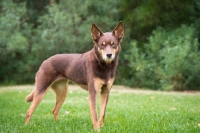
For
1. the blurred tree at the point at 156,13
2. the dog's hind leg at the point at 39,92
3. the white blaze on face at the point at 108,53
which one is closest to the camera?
the white blaze on face at the point at 108,53

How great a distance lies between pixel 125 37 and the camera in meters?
19.2

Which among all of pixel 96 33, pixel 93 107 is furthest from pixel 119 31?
pixel 93 107

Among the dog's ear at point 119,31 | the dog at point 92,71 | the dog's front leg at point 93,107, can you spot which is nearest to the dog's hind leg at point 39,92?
the dog at point 92,71

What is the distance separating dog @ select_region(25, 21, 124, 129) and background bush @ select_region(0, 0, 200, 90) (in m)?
8.70

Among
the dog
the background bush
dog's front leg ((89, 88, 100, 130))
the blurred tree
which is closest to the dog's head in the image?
the dog

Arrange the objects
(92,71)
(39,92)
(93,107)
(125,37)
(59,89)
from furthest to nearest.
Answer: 1. (125,37)
2. (59,89)
3. (39,92)
4. (92,71)
5. (93,107)

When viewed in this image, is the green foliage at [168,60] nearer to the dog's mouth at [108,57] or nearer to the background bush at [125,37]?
the background bush at [125,37]

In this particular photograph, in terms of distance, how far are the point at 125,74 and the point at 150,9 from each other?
3777 millimetres

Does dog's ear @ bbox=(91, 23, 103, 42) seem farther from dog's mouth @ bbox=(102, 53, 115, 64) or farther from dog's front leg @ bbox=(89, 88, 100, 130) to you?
dog's front leg @ bbox=(89, 88, 100, 130)

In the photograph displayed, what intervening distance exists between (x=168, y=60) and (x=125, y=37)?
158 inches

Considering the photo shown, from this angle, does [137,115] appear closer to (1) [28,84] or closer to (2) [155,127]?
(2) [155,127]

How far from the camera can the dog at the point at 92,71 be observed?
271 inches

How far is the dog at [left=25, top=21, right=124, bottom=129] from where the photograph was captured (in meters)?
6.88

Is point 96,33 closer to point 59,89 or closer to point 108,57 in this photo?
point 108,57
